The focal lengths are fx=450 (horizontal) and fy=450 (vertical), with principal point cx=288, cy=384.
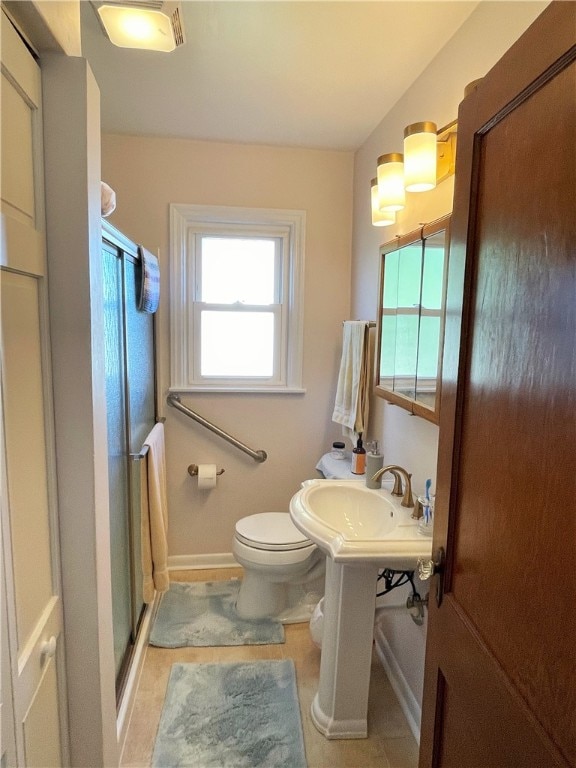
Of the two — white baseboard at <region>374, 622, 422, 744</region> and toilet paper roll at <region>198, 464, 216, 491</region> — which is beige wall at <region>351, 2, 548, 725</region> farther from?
toilet paper roll at <region>198, 464, 216, 491</region>

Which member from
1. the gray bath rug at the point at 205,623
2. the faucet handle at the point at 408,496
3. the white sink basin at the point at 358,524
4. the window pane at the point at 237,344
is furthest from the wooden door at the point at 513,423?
the window pane at the point at 237,344

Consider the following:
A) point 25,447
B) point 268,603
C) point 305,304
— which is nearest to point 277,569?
point 268,603

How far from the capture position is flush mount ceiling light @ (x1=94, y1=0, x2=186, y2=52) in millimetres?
1287

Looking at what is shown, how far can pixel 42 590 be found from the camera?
0.95m

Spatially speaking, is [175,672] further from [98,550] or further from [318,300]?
[318,300]

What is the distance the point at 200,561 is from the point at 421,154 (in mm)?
2427

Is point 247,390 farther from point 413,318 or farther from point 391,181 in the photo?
point 391,181

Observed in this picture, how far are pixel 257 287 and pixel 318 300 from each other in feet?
1.20

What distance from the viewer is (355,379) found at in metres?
2.23

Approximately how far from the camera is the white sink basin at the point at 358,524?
1356 mm

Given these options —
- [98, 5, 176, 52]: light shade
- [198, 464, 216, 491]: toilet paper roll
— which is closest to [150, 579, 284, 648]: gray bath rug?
[198, 464, 216, 491]: toilet paper roll

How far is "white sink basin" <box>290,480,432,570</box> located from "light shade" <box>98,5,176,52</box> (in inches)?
62.5

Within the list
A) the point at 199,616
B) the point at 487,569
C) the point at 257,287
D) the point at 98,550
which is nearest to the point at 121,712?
the point at 199,616

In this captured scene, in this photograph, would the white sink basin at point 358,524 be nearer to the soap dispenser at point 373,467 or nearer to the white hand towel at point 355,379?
the soap dispenser at point 373,467
